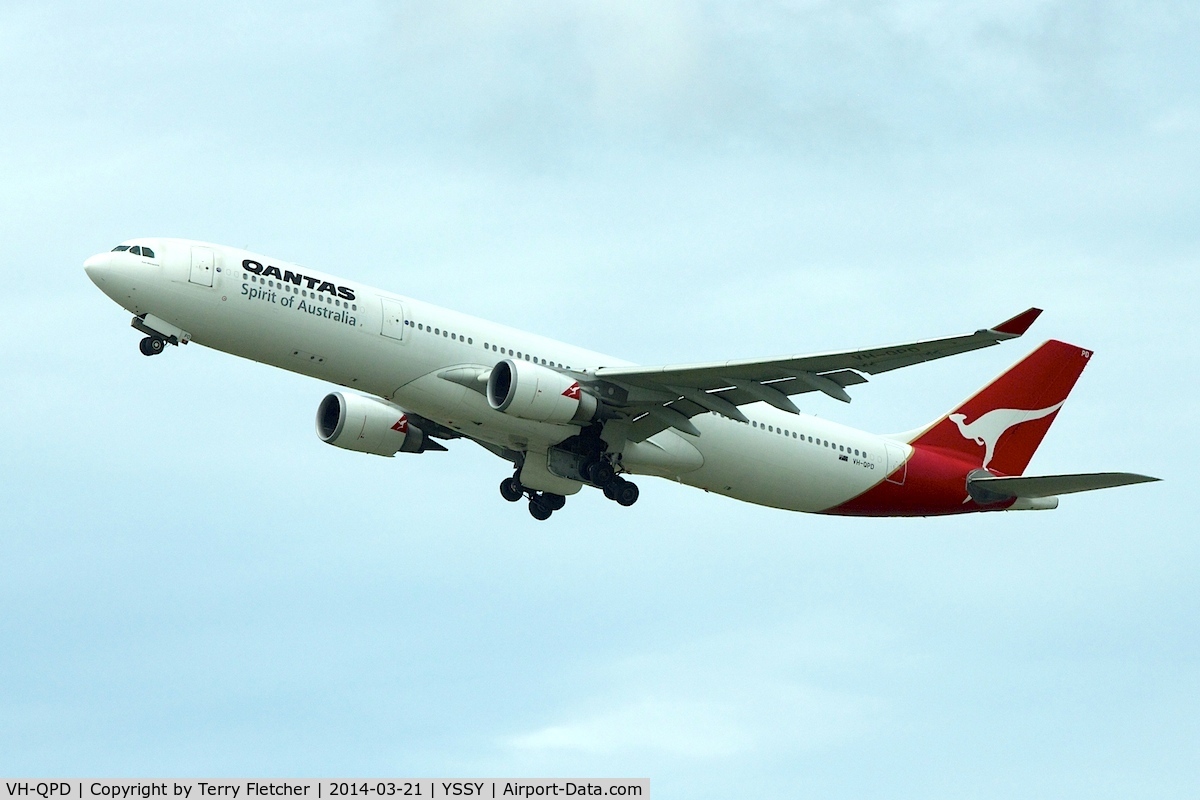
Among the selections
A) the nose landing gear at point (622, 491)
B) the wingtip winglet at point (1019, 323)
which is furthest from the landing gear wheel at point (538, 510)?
the wingtip winglet at point (1019, 323)

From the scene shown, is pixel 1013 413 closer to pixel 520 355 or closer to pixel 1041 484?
pixel 1041 484

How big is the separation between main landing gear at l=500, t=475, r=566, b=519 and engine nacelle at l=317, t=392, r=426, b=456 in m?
3.19

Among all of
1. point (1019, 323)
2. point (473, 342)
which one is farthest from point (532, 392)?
point (1019, 323)

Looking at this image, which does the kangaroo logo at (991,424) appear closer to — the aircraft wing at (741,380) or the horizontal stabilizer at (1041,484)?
the horizontal stabilizer at (1041,484)

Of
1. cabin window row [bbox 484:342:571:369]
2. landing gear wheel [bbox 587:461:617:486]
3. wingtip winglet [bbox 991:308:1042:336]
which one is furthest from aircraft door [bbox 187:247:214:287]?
wingtip winglet [bbox 991:308:1042:336]

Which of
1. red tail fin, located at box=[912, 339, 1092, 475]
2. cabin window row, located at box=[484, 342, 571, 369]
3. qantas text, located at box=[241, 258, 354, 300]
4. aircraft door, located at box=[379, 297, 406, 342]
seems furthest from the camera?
red tail fin, located at box=[912, 339, 1092, 475]

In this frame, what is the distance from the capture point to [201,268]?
40.6 metres

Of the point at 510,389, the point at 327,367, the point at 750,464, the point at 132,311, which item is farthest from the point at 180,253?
the point at 750,464

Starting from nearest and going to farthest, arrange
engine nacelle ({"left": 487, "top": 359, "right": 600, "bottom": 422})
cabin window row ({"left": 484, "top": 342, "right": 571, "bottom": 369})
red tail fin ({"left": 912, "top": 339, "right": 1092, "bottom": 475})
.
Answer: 1. engine nacelle ({"left": 487, "top": 359, "right": 600, "bottom": 422})
2. cabin window row ({"left": 484, "top": 342, "right": 571, "bottom": 369})
3. red tail fin ({"left": 912, "top": 339, "right": 1092, "bottom": 475})

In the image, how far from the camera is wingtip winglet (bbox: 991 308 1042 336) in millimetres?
36469

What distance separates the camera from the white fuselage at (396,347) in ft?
133

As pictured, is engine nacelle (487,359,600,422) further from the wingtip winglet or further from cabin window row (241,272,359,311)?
the wingtip winglet

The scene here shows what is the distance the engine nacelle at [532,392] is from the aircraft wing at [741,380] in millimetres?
1310

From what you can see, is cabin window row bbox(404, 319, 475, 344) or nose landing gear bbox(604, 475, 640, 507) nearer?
cabin window row bbox(404, 319, 475, 344)
